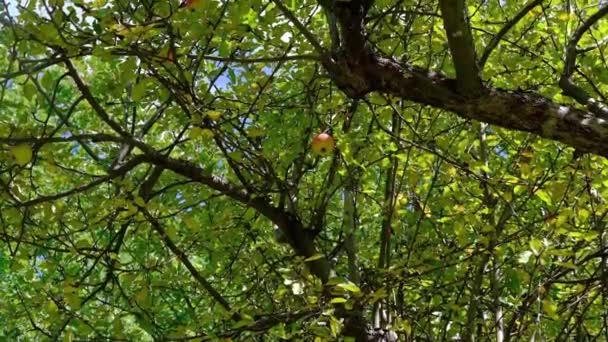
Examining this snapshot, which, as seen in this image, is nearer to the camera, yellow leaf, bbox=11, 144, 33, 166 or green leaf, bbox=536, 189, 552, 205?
yellow leaf, bbox=11, 144, 33, 166

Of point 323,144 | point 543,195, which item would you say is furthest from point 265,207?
point 543,195

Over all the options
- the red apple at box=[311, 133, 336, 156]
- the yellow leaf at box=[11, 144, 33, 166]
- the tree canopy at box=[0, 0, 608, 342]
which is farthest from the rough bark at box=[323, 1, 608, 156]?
the yellow leaf at box=[11, 144, 33, 166]

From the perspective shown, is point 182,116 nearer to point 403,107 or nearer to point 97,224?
point 97,224

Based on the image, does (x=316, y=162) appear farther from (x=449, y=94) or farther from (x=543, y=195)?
(x=449, y=94)

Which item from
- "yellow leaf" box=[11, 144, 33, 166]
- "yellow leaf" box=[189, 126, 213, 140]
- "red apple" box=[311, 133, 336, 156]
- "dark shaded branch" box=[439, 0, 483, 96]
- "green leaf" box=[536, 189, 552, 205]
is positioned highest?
"yellow leaf" box=[189, 126, 213, 140]

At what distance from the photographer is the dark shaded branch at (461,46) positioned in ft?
6.47

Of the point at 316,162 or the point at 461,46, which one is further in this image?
the point at 316,162

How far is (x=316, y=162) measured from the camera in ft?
12.6

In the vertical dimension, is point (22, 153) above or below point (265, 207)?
below

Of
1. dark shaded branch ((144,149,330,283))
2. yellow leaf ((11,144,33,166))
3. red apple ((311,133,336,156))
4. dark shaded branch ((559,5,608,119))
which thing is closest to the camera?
dark shaded branch ((559,5,608,119))

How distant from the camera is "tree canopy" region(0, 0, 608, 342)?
7.38ft

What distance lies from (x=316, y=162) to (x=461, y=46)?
6.27 feet

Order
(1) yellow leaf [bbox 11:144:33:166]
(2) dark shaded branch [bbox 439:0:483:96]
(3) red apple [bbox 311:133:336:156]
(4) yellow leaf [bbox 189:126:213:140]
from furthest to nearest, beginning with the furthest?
1. (3) red apple [bbox 311:133:336:156]
2. (4) yellow leaf [bbox 189:126:213:140]
3. (1) yellow leaf [bbox 11:144:33:166]
4. (2) dark shaded branch [bbox 439:0:483:96]

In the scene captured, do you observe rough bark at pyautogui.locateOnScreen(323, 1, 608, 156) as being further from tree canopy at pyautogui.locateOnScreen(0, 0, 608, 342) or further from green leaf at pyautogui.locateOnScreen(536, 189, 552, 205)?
green leaf at pyautogui.locateOnScreen(536, 189, 552, 205)
